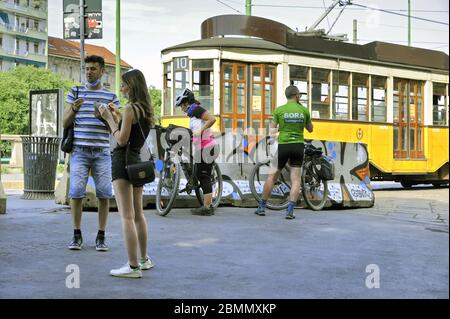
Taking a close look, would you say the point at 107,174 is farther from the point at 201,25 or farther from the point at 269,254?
the point at 201,25

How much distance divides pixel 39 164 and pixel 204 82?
153 inches

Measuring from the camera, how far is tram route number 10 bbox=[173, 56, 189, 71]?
13.5 m

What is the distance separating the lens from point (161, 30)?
6.50m

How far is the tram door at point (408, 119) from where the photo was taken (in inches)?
614

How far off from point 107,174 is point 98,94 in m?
0.69

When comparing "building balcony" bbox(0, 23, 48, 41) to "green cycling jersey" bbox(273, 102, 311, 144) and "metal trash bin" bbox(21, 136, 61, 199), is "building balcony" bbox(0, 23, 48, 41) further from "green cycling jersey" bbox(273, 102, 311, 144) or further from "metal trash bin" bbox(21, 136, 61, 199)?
"green cycling jersey" bbox(273, 102, 311, 144)

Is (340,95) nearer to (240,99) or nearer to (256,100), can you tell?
(256,100)

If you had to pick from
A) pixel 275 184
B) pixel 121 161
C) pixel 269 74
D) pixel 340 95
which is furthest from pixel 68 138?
pixel 340 95

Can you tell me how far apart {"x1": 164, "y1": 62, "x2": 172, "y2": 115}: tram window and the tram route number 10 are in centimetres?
32

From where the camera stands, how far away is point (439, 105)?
16.8 meters

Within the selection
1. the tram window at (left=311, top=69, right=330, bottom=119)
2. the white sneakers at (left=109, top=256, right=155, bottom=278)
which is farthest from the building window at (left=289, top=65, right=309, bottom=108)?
the white sneakers at (left=109, top=256, right=155, bottom=278)

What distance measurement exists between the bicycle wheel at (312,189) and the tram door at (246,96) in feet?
12.4
